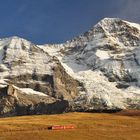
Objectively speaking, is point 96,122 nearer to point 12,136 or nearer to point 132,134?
point 132,134

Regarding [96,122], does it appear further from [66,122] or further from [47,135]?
[47,135]

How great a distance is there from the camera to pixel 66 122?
127250mm

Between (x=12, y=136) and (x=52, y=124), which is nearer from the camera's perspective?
(x=12, y=136)

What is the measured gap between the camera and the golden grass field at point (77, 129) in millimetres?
106250

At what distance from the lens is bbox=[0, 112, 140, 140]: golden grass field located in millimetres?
106250

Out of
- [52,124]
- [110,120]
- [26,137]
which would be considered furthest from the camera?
[110,120]

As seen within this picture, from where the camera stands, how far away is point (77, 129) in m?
116

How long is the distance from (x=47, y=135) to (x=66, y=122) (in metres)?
21.1

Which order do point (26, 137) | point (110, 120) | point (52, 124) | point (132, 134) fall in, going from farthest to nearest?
point (110, 120), point (52, 124), point (132, 134), point (26, 137)

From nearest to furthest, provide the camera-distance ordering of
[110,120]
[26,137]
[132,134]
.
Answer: [26,137] < [132,134] < [110,120]

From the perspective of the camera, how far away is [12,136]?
345 feet

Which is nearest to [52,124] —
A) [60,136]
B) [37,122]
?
[37,122]

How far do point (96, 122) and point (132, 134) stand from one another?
1544cm

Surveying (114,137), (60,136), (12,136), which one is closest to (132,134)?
(114,137)
